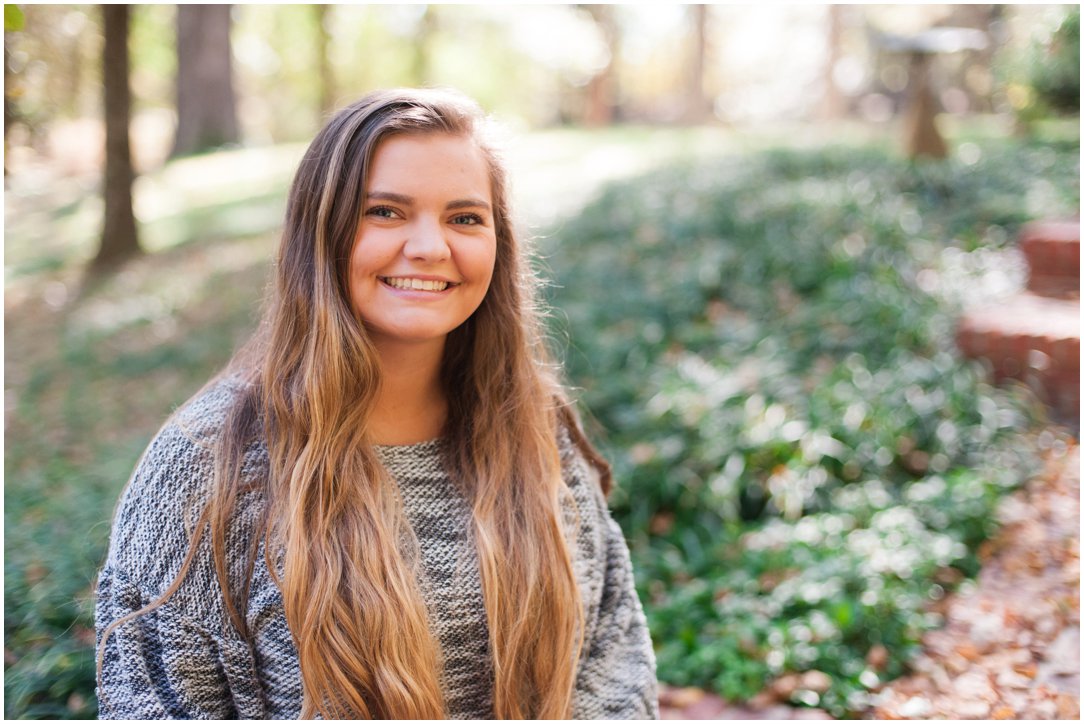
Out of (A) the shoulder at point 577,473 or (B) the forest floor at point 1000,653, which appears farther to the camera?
(B) the forest floor at point 1000,653

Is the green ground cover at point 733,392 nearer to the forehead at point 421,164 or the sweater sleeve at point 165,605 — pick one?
the sweater sleeve at point 165,605

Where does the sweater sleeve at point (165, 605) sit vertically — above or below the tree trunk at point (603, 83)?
below

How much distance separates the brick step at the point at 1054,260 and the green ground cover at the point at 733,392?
11.3 inches

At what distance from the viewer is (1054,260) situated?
5.20 metres

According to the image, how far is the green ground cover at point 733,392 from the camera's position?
2.91 metres

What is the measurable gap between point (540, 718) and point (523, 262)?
99 centimetres

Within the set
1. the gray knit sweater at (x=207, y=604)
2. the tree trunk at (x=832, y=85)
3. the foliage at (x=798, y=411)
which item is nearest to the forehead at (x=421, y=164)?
the gray knit sweater at (x=207, y=604)

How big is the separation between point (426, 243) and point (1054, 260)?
4.93 metres

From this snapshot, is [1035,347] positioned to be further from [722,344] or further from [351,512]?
[351,512]

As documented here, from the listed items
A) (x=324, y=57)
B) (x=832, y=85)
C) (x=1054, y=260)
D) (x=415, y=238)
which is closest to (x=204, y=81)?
(x=324, y=57)

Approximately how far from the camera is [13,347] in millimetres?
6469

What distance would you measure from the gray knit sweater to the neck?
6 cm

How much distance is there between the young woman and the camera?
1.54m

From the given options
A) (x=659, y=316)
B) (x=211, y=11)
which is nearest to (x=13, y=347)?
(x=659, y=316)
